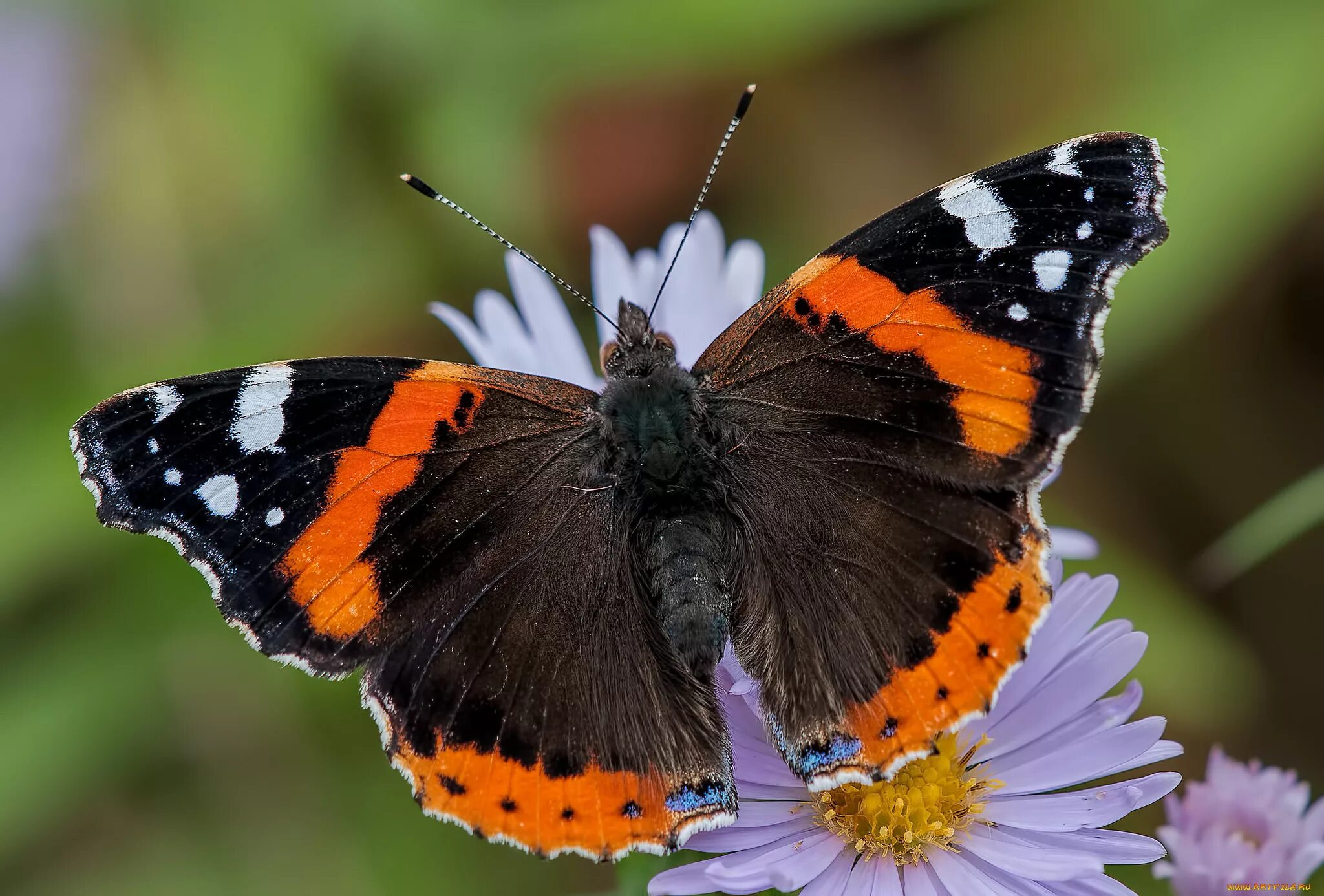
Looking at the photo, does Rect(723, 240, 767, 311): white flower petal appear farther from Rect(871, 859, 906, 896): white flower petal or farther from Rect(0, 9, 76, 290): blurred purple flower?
Rect(0, 9, 76, 290): blurred purple flower

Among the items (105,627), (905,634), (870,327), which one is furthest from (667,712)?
(105,627)

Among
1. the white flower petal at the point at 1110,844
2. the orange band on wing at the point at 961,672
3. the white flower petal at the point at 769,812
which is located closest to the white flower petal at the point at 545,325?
the white flower petal at the point at 769,812

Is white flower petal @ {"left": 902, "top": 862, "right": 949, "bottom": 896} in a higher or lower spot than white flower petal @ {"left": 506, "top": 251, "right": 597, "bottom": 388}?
lower

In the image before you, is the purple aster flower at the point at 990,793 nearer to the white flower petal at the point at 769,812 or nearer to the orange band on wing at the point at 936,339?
the white flower petal at the point at 769,812

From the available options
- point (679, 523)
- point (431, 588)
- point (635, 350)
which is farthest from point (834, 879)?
point (635, 350)

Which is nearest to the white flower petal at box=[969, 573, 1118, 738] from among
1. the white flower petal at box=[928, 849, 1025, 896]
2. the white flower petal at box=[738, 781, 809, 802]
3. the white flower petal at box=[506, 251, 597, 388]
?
the white flower petal at box=[928, 849, 1025, 896]

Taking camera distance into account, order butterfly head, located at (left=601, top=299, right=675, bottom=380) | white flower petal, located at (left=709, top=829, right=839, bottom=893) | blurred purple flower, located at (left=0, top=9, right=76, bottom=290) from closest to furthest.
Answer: white flower petal, located at (left=709, top=829, right=839, bottom=893)
butterfly head, located at (left=601, top=299, right=675, bottom=380)
blurred purple flower, located at (left=0, top=9, right=76, bottom=290)

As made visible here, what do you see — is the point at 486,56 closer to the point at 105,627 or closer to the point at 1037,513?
the point at 105,627
